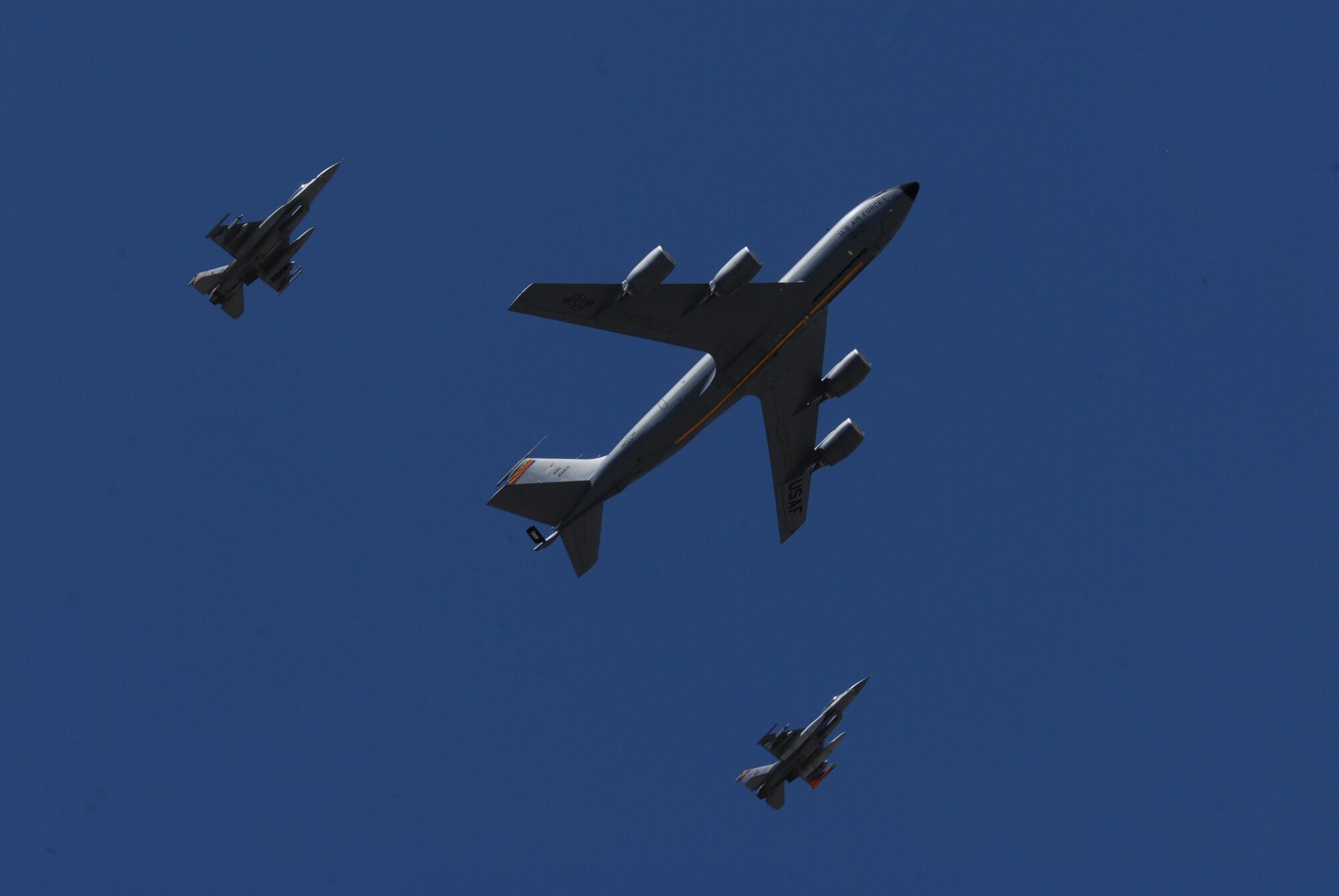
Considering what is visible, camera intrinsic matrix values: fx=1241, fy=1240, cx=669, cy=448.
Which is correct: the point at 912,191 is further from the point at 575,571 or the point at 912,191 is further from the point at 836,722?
the point at 836,722

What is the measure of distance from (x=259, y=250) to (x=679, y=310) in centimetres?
1658

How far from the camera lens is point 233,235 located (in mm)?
46312

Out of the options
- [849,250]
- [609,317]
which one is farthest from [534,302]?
[849,250]

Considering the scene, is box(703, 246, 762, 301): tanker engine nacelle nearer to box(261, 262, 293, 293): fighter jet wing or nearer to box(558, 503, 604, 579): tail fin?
box(558, 503, 604, 579): tail fin

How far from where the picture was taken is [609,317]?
41.7 metres

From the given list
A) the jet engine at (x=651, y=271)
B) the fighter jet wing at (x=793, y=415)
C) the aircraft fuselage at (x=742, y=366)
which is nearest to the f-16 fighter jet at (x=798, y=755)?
the fighter jet wing at (x=793, y=415)

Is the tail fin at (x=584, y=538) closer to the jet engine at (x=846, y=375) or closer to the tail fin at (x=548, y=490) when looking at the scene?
the tail fin at (x=548, y=490)

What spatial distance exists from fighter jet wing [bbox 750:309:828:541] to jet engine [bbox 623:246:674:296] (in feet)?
21.0

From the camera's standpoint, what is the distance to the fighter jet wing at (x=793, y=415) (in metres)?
45.5

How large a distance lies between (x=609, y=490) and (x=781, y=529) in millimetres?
8816

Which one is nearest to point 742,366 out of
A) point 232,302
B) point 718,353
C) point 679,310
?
point 718,353

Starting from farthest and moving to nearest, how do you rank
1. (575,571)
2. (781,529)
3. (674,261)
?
(781,529), (575,571), (674,261)

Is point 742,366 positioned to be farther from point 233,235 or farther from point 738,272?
point 233,235

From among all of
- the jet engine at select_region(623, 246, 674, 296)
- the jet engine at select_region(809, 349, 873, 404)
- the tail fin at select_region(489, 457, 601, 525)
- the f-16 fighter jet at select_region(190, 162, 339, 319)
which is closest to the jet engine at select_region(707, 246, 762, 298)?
the jet engine at select_region(623, 246, 674, 296)
